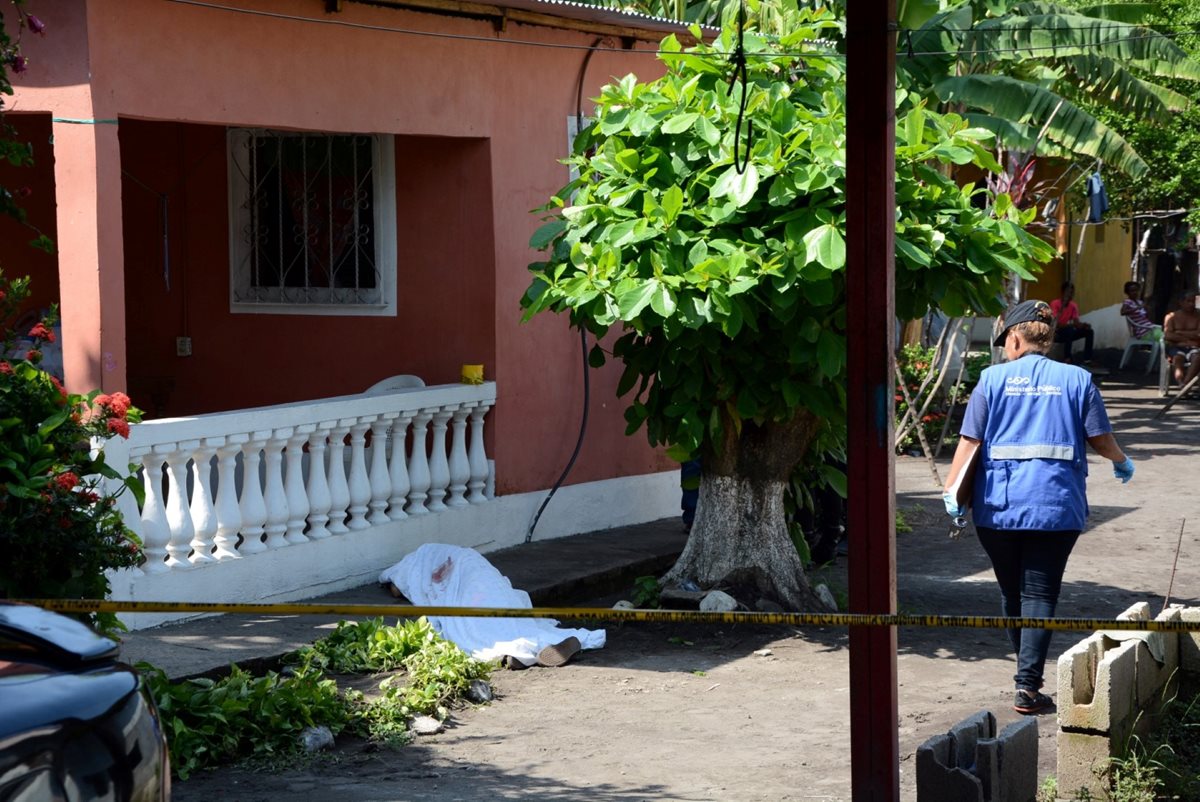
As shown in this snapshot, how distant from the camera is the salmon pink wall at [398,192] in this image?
821 cm

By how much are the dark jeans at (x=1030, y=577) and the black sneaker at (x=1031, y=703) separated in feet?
0.10

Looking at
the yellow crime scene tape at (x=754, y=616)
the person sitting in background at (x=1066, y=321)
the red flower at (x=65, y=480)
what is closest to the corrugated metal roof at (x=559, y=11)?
the red flower at (x=65, y=480)

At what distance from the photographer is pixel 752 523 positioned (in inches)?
340

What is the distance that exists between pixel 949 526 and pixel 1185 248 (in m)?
17.0

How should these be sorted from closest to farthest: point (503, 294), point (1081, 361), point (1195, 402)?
point (503, 294)
point (1195, 402)
point (1081, 361)

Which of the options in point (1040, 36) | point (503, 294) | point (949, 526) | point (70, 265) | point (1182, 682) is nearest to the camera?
point (1182, 682)

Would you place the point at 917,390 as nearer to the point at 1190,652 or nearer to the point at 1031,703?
the point at 1031,703

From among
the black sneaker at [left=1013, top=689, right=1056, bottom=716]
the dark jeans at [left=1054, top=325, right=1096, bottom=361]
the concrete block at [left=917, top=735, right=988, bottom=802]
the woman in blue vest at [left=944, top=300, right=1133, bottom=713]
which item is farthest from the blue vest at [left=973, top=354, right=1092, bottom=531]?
the dark jeans at [left=1054, top=325, right=1096, bottom=361]

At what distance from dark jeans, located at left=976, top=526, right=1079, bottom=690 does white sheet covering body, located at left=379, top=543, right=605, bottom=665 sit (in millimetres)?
2294

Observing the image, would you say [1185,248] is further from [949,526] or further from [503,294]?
[503,294]

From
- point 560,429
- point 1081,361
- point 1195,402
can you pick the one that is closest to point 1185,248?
point 1081,361

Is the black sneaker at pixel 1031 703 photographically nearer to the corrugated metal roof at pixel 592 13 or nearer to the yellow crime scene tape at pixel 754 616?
the yellow crime scene tape at pixel 754 616

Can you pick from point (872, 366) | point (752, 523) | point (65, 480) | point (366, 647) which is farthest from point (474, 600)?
point (872, 366)

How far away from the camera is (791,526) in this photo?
896 cm
